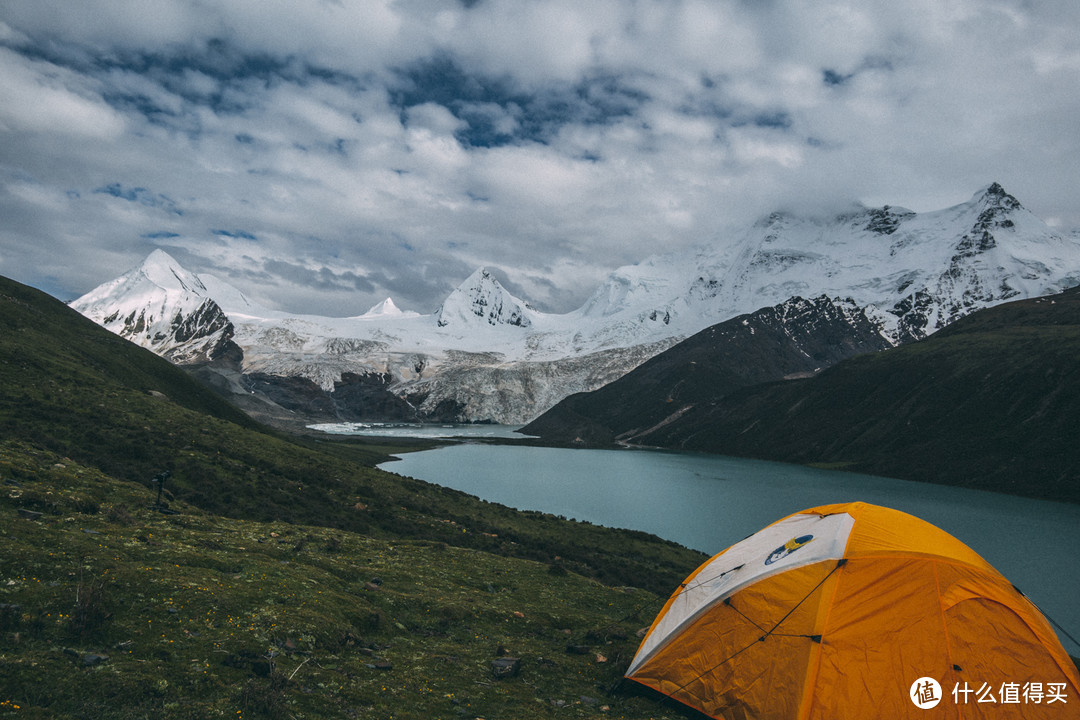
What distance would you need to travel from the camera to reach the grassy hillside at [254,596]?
8.98m

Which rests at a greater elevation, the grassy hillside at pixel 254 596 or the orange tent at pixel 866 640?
the orange tent at pixel 866 640

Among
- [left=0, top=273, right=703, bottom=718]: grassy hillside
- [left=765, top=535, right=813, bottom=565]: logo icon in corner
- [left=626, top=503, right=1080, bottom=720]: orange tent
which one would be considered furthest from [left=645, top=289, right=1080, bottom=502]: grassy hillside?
[left=765, top=535, right=813, bottom=565]: logo icon in corner

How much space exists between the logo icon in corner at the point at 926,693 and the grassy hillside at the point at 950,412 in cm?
9115

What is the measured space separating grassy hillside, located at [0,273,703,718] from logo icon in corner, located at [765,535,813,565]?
13.2ft

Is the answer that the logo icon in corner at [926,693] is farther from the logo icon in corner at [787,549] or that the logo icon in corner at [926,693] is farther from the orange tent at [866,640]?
the logo icon in corner at [787,549]

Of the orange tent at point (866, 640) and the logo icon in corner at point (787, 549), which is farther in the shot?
the logo icon in corner at point (787, 549)

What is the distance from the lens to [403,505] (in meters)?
36.3

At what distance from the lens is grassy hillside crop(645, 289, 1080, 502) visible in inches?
3438

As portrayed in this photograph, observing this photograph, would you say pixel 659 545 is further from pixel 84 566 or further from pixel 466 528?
pixel 84 566

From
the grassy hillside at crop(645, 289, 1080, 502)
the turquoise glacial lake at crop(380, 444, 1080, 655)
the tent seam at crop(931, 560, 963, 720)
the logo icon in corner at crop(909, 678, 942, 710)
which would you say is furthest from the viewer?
the grassy hillside at crop(645, 289, 1080, 502)

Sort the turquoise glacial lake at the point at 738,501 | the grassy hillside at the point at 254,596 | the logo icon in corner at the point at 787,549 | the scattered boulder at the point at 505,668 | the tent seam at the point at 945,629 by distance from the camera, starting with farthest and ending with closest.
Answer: the turquoise glacial lake at the point at 738,501 → the logo icon in corner at the point at 787,549 → the scattered boulder at the point at 505,668 → the tent seam at the point at 945,629 → the grassy hillside at the point at 254,596

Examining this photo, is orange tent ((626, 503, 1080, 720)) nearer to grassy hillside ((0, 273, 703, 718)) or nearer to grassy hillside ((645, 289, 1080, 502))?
grassy hillside ((0, 273, 703, 718))

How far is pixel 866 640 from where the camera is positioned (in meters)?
11.4

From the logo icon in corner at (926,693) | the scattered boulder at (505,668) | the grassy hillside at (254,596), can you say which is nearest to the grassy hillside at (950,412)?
the grassy hillside at (254,596)
